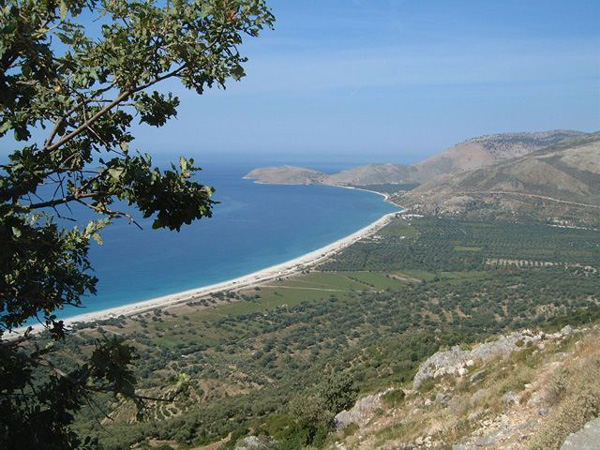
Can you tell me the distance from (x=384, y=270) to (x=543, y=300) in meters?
31.1

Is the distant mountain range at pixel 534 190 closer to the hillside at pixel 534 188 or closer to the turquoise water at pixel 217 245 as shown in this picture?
the hillside at pixel 534 188

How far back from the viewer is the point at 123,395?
12.6ft

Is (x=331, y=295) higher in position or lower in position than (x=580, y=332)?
lower

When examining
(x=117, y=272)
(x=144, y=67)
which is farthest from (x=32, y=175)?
(x=117, y=272)

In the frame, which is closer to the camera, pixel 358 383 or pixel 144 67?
pixel 144 67

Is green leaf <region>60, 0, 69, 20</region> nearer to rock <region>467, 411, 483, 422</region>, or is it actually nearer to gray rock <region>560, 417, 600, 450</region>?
gray rock <region>560, 417, 600, 450</region>

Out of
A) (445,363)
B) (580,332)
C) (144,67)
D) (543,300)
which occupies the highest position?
(144,67)

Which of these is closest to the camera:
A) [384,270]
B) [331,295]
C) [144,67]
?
[144,67]

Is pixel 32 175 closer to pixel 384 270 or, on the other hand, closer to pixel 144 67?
pixel 144 67

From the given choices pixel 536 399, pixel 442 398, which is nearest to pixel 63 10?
pixel 536 399

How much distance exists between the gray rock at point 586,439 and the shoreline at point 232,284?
1861 inches

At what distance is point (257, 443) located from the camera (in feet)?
43.7

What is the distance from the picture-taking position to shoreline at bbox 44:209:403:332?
5600 cm

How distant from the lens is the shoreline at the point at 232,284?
5600 centimetres
